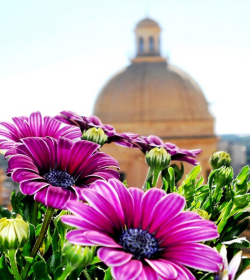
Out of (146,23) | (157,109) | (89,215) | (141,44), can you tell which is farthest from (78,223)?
(146,23)

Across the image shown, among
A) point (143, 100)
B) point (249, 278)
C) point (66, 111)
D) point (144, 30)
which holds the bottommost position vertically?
point (249, 278)

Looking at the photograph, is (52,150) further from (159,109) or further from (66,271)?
(159,109)

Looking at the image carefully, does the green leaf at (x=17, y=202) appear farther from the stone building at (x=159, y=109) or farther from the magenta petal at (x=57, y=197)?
the stone building at (x=159, y=109)

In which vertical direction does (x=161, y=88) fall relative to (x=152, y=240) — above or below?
above

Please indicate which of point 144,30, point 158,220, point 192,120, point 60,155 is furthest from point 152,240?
point 144,30

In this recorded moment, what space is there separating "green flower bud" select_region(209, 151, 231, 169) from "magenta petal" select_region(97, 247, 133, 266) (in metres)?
0.26

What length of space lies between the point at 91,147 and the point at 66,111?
110mm

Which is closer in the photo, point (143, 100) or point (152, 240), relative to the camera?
point (152, 240)

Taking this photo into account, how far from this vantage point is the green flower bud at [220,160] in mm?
533

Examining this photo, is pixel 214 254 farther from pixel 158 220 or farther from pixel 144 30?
pixel 144 30

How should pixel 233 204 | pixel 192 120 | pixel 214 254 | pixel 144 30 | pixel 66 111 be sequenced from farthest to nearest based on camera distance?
pixel 144 30, pixel 192 120, pixel 66 111, pixel 233 204, pixel 214 254

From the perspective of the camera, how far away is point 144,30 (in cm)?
1162

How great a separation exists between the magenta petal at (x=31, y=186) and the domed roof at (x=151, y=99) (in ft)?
32.3

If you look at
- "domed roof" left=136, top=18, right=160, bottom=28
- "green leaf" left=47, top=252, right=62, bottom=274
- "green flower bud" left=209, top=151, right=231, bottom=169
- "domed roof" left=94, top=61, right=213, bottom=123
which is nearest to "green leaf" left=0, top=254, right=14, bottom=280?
"green leaf" left=47, top=252, right=62, bottom=274
